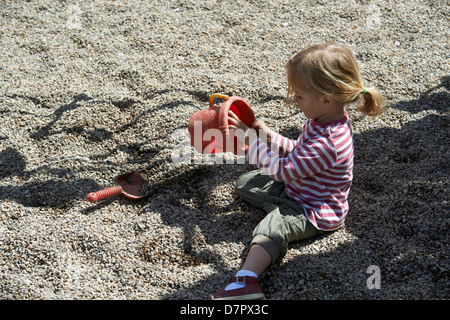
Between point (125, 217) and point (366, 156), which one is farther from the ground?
point (366, 156)

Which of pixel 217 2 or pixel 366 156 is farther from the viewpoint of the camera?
pixel 217 2

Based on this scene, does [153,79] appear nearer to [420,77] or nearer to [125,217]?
[125,217]

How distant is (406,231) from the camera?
9.05 feet

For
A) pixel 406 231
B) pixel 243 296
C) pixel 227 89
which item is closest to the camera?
pixel 243 296

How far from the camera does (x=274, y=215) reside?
2713 mm

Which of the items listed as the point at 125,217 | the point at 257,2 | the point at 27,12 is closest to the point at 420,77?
the point at 257,2

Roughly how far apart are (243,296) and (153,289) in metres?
0.44

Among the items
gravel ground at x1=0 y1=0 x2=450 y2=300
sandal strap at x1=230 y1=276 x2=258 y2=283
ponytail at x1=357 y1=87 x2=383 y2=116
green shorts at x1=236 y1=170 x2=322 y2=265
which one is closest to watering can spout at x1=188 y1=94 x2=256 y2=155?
green shorts at x1=236 y1=170 x2=322 y2=265

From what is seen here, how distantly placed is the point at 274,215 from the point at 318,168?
0.34 metres

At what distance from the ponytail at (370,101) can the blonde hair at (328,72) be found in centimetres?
7

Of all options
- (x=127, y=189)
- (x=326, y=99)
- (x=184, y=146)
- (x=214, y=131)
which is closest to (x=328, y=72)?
(x=326, y=99)

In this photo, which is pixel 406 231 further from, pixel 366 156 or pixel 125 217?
pixel 125 217

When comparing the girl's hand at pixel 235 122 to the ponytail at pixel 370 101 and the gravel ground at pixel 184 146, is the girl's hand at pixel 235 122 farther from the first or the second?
the ponytail at pixel 370 101

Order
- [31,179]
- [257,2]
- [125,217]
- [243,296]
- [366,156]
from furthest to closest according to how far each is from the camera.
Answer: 1. [257,2]
2. [366,156]
3. [31,179]
4. [125,217]
5. [243,296]
